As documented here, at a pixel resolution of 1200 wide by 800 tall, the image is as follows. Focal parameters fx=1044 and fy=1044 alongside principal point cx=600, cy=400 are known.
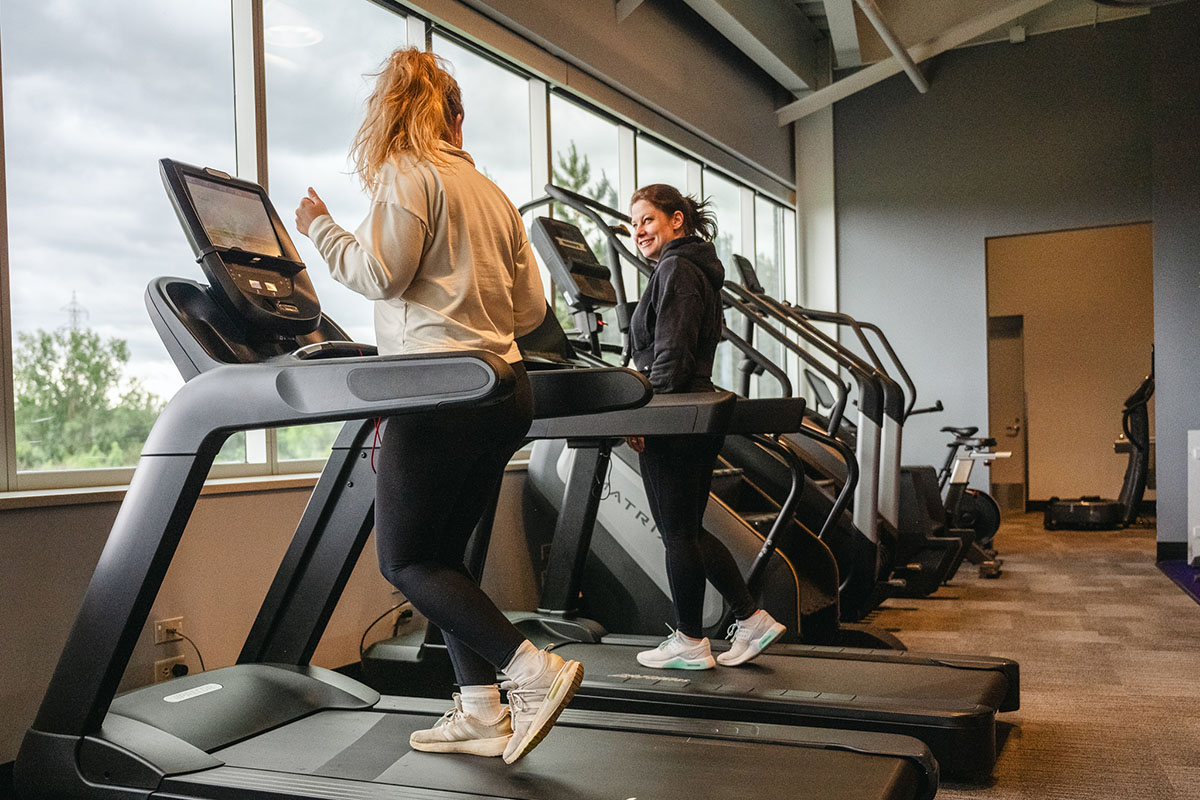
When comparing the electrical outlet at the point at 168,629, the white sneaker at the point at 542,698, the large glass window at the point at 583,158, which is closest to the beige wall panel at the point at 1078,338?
the large glass window at the point at 583,158

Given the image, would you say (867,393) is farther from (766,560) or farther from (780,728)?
(780,728)

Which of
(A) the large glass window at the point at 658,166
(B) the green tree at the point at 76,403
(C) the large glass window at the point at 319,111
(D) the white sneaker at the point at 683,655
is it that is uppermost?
(A) the large glass window at the point at 658,166

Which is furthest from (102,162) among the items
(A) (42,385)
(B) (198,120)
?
(A) (42,385)

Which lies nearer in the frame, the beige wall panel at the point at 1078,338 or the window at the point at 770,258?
the window at the point at 770,258

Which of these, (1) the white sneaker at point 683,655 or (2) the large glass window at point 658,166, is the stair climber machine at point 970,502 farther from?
(1) the white sneaker at point 683,655

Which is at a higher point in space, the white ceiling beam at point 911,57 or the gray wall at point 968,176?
the white ceiling beam at point 911,57

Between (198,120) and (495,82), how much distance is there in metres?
2.02

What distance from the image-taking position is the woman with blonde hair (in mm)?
1968

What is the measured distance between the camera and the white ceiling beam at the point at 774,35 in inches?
281

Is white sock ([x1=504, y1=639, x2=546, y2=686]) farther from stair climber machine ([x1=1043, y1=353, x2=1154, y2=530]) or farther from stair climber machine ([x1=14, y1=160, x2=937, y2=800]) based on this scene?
stair climber machine ([x1=1043, y1=353, x2=1154, y2=530])

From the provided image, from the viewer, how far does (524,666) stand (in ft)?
6.48

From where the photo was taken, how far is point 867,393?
4578 millimetres

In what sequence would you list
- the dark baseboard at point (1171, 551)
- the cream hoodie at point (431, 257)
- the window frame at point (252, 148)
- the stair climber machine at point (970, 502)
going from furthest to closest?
the dark baseboard at point (1171, 551) < the stair climber machine at point (970, 502) < the window frame at point (252, 148) < the cream hoodie at point (431, 257)

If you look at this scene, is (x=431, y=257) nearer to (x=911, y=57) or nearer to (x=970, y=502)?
(x=970, y=502)
